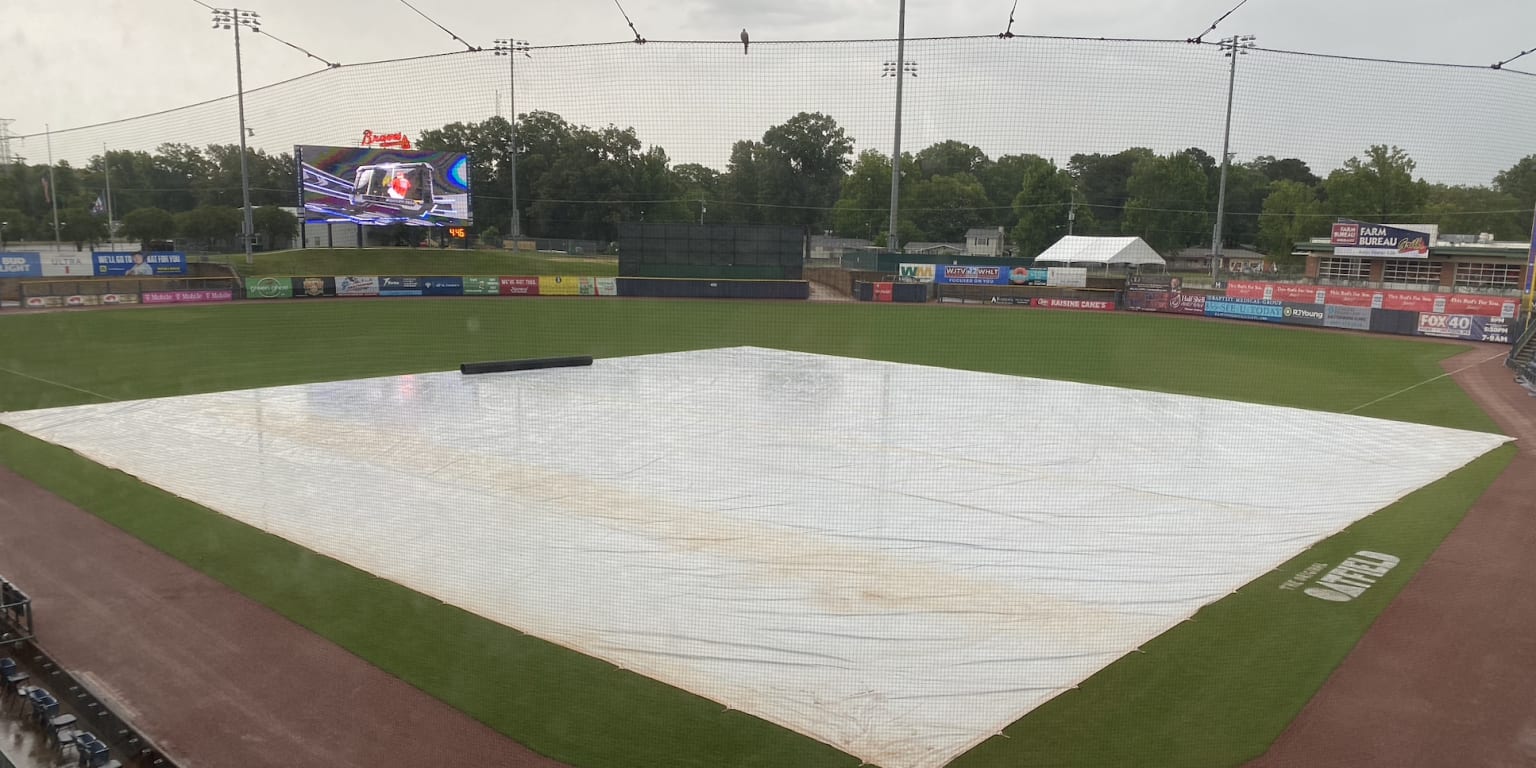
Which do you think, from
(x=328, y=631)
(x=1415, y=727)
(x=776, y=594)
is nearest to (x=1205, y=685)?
(x=1415, y=727)

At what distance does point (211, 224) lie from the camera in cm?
4531

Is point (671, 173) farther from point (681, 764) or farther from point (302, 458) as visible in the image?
point (681, 764)

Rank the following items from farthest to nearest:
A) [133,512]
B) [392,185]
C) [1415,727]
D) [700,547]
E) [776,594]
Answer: [392,185] → [133,512] → [700,547] → [776,594] → [1415,727]

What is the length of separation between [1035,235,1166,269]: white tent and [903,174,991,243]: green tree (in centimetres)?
456

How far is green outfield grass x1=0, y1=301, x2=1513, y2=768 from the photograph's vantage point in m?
5.27

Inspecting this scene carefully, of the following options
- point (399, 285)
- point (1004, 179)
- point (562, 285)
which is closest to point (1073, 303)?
point (1004, 179)

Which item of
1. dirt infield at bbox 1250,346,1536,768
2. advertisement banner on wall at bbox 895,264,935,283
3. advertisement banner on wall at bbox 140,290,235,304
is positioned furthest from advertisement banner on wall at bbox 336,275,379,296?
dirt infield at bbox 1250,346,1536,768

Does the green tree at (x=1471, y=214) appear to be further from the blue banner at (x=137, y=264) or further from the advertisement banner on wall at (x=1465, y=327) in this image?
the blue banner at (x=137, y=264)

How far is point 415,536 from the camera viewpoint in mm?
8570

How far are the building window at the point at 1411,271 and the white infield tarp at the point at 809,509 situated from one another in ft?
107

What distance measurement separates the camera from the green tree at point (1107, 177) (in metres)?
27.3

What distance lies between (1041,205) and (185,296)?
35.9 meters

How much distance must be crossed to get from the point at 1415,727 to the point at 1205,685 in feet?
3.88

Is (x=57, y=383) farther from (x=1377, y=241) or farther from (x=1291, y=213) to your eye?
(x=1377, y=241)
